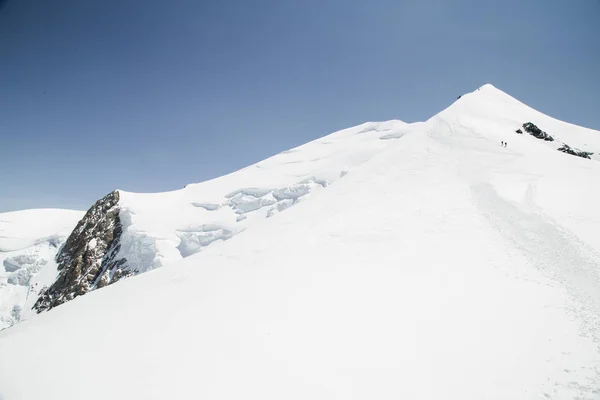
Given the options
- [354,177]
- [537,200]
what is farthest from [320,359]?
[354,177]

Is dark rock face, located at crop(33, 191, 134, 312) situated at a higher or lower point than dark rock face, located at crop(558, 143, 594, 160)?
lower

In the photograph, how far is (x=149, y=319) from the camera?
8.92 m

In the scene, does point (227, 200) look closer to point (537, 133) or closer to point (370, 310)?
point (370, 310)

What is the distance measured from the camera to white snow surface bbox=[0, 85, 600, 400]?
6.06 metres

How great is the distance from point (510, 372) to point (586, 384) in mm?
1392

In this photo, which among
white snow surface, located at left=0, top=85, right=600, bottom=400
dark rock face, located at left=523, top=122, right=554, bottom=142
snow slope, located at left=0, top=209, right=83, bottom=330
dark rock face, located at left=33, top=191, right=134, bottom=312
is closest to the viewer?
white snow surface, located at left=0, top=85, right=600, bottom=400

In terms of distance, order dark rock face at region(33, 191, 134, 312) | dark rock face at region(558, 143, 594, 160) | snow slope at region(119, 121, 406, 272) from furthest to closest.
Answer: dark rock face at region(33, 191, 134, 312)
snow slope at region(119, 121, 406, 272)
dark rock face at region(558, 143, 594, 160)

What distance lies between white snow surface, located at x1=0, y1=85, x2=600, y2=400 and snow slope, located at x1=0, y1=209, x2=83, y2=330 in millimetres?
56273

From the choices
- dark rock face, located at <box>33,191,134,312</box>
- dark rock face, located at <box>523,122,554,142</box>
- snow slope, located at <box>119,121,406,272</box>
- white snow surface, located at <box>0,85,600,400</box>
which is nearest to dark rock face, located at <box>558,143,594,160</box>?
dark rock face, located at <box>523,122,554,142</box>

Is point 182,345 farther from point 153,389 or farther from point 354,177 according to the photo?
point 354,177

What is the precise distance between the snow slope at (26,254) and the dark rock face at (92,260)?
3807 millimetres

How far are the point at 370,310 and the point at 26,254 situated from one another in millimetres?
77050

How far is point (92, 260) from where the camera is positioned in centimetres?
4484

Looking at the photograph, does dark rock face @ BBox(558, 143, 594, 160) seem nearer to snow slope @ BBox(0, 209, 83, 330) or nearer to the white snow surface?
the white snow surface
